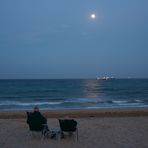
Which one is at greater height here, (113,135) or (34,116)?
(34,116)

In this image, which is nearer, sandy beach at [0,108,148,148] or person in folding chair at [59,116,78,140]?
sandy beach at [0,108,148,148]

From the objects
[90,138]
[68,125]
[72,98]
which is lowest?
[72,98]

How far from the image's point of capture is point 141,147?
371 inches

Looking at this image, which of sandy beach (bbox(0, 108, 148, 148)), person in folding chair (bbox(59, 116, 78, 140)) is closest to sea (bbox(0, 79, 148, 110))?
sandy beach (bbox(0, 108, 148, 148))

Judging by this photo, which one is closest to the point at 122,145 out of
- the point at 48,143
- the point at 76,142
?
the point at 76,142

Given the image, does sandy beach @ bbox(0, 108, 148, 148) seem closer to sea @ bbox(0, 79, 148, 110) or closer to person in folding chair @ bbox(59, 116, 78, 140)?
person in folding chair @ bbox(59, 116, 78, 140)

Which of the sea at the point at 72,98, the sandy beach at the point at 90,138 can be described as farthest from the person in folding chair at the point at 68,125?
the sea at the point at 72,98

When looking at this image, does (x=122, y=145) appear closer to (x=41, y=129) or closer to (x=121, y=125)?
(x=41, y=129)

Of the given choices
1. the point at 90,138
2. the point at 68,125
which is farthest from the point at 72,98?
the point at 68,125

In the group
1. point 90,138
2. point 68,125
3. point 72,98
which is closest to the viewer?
point 68,125

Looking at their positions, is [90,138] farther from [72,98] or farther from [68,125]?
[72,98]

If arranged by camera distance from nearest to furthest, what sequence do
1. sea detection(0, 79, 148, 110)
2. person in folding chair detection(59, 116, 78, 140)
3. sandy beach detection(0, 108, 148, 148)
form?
sandy beach detection(0, 108, 148, 148) < person in folding chair detection(59, 116, 78, 140) < sea detection(0, 79, 148, 110)

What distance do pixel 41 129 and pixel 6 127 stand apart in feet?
10.5

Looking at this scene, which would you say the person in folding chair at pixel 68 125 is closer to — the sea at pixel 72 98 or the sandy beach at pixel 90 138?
the sandy beach at pixel 90 138
